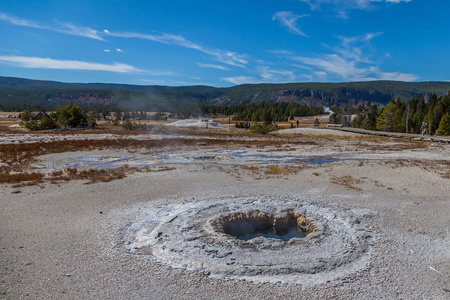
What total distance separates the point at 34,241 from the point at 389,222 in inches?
392

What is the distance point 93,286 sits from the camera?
5.50 metres

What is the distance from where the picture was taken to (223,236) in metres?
7.80

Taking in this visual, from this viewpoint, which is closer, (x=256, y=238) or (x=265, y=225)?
(x=256, y=238)

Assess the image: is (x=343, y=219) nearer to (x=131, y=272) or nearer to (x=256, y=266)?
(x=256, y=266)

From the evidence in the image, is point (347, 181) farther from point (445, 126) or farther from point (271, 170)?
point (445, 126)

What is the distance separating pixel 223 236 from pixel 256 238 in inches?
34.6

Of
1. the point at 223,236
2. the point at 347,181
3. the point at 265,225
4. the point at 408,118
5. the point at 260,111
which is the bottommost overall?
the point at 265,225

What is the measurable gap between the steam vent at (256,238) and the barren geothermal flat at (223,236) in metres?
0.04

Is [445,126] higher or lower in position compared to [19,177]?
higher

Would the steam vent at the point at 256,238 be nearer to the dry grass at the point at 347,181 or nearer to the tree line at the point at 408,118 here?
the dry grass at the point at 347,181

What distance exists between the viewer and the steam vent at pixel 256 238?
625cm

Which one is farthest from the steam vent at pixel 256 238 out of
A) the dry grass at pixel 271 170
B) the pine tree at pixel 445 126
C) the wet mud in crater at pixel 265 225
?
the pine tree at pixel 445 126

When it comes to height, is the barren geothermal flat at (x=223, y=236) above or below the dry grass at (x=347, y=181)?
below

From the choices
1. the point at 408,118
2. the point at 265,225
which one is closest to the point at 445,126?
the point at 408,118
